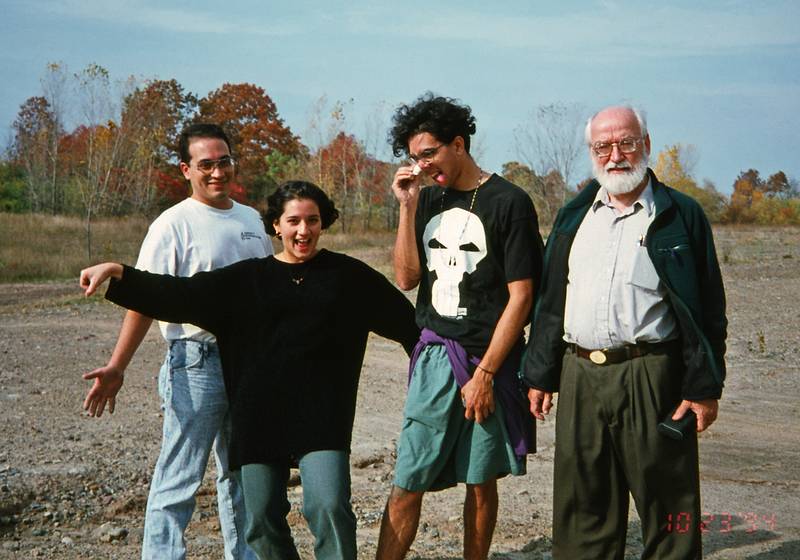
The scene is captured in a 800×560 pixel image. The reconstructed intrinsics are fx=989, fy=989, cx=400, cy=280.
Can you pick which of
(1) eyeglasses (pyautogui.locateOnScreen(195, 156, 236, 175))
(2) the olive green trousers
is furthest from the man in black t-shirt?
(1) eyeglasses (pyautogui.locateOnScreen(195, 156, 236, 175))

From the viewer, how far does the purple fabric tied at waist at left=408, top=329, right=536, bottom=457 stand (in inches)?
153

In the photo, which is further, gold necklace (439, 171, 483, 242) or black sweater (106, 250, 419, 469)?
gold necklace (439, 171, 483, 242)

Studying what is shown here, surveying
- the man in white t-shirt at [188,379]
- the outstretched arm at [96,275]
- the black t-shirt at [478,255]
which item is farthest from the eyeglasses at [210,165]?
the black t-shirt at [478,255]

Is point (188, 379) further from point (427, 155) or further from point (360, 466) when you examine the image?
point (360, 466)

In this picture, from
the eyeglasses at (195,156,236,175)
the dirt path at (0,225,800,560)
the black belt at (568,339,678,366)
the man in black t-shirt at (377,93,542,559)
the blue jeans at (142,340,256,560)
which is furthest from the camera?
the dirt path at (0,225,800,560)

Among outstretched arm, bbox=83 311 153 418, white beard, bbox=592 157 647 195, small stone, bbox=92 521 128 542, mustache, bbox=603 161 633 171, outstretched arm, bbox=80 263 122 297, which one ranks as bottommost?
small stone, bbox=92 521 128 542

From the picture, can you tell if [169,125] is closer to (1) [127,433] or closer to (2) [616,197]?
(1) [127,433]

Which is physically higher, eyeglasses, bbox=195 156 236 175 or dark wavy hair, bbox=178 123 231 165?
dark wavy hair, bbox=178 123 231 165

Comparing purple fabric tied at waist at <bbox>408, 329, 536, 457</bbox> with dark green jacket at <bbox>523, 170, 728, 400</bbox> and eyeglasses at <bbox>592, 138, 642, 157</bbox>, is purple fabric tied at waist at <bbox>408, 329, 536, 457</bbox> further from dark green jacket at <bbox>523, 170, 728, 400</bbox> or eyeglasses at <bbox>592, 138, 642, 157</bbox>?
eyeglasses at <bbox>592, 138, 642, 157</bbox>

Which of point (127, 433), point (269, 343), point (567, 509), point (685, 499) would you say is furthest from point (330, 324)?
point (127, 433)

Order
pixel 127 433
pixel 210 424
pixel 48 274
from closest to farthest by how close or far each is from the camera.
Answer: pixel 210 424 → pixel 127 433 → pixel 48 274

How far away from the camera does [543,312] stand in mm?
3773

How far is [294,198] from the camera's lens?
386cm

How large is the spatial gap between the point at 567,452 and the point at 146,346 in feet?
29.9
